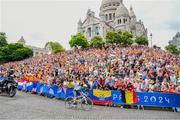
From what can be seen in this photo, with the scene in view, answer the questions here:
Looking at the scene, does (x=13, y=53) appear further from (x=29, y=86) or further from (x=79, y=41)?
(x=29, y=86)

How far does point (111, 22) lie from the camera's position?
123562 millimetres

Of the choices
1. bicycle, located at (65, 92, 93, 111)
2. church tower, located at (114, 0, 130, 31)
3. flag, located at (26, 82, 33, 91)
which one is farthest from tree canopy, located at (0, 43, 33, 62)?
bicycle, located at (65, 92, 93, 111)

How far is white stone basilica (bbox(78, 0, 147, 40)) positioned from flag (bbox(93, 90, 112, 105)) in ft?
291

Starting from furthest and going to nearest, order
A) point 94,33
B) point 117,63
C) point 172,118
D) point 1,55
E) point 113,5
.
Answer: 1. point 113,5
2. point 94,33
3. point 1,55
4. point 117,63
5. point 172,118

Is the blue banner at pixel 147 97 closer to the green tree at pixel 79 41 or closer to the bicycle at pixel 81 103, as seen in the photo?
the bicycle at pixel 81 103

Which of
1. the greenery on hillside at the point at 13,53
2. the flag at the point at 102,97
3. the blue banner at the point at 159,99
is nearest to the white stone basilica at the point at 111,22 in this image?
the greenery on hillside at the point at 13,53

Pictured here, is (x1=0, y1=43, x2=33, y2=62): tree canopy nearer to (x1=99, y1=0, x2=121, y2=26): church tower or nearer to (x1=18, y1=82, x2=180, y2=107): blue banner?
(x1=99, y1=0, x2=121, y2=26): church tower

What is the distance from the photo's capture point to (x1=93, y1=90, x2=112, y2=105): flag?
18.3 m

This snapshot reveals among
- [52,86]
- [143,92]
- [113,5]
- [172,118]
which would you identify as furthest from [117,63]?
[113,5]

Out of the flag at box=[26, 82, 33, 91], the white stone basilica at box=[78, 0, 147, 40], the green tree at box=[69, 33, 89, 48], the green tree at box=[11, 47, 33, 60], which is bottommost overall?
the flag at box=[26, 82, 33, 91]

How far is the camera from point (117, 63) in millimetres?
27375

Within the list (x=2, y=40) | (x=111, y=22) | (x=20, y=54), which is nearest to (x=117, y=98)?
(x=20, y=54)

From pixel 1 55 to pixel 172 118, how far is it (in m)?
85.1

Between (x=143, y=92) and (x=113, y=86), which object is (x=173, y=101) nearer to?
(x=143, y=92)
